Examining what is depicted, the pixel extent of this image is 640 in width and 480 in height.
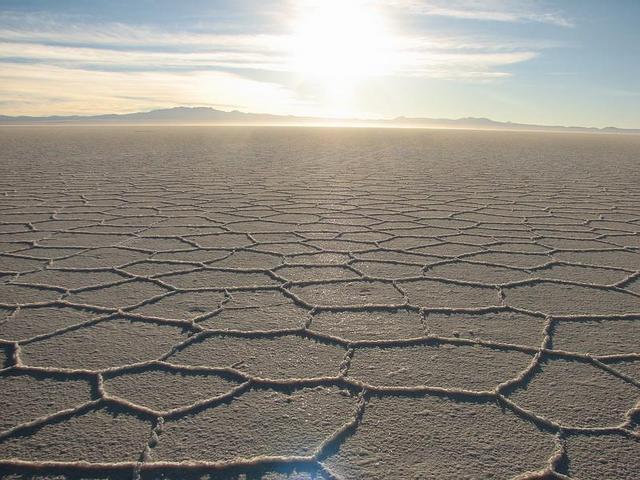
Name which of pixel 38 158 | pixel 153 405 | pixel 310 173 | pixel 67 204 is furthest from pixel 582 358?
pixel 38 158

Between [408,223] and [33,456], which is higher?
[408,223]

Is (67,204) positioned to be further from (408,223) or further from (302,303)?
A: (302,303)

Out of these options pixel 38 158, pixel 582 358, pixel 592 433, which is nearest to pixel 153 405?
pixel 592 433

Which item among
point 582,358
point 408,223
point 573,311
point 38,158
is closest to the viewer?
point 582,358

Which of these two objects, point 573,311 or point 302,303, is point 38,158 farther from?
point 573,311

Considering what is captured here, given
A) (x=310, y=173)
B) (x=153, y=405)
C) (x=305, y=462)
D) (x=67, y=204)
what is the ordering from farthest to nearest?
1. (x=310, y=173)
2. (x=67, y=204)
3. (x=153, y=405)
4. (x=305, y=462)

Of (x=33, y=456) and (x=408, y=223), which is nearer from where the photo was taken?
(x=33, y=456)

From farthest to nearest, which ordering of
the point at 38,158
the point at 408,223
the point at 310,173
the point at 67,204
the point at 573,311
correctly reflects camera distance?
the point at 38,158
the point at 310,173
the point at 67,204
the point at 408,223
the point at 573,311
